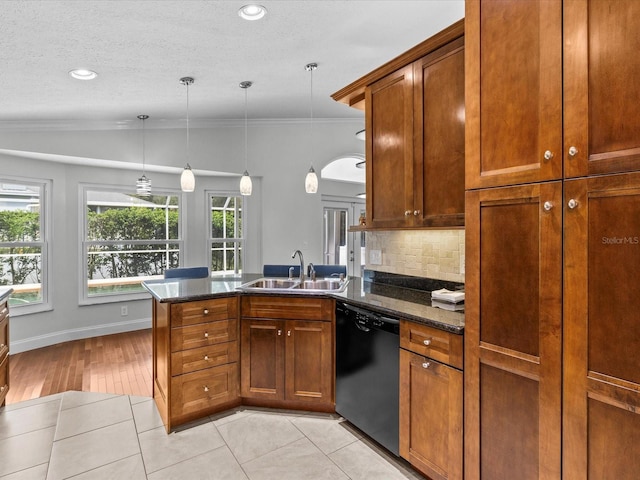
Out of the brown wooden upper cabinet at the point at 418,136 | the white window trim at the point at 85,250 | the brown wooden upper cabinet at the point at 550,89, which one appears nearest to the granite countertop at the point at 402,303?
the brown wooden upper cabinet at the point at 418,136

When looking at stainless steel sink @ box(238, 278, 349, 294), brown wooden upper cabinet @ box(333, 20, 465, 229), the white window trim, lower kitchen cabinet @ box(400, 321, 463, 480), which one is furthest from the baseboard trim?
lower kitchen cabinet @ box(400, 321, 463, 480)

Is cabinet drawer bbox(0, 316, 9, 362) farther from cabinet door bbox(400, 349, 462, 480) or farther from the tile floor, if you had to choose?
cabinet door bbox(400, 349, 462, 480)

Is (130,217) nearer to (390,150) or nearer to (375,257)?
(375,257)

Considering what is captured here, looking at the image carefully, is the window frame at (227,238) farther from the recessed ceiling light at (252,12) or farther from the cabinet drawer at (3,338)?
the recessed ceiling light at (252,12)

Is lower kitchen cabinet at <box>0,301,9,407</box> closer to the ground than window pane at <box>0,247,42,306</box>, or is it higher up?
closer to the ground

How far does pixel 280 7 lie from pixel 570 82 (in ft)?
5.58

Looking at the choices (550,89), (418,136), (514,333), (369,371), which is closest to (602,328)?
(514,333)

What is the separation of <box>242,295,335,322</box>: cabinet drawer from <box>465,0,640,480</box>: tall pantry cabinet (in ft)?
3.66

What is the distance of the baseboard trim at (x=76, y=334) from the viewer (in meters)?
4.27

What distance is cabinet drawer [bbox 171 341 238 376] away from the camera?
247 cm

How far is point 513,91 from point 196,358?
2.41 meters

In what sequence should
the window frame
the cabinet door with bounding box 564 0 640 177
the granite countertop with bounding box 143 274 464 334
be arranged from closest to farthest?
the cabinet door with bounding box 564 0 640 177 < the granite countertop with bounding box 143 274 464 334 < the window frame

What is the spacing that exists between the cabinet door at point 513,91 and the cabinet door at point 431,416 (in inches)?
37.8

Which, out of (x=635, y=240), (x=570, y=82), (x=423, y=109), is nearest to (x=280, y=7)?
(x=423, y=109)
